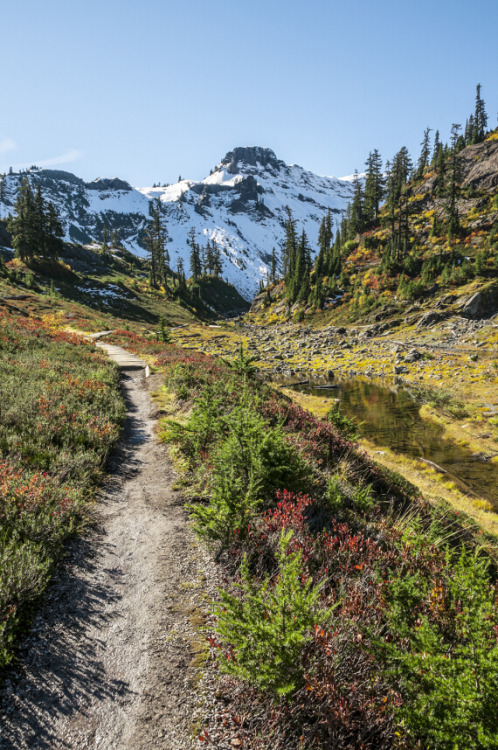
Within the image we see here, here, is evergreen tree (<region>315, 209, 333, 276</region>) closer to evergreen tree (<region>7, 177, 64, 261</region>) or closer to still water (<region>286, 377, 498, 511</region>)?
still water (<region>286, 377, 498, 511</region>)

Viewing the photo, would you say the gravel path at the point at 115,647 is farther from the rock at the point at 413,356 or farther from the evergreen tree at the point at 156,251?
the evergreen tree at the point at 156,251

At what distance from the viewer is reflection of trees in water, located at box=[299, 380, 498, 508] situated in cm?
1470

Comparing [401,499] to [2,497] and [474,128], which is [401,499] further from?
[474,128]

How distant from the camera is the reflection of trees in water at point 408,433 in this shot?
1470cm

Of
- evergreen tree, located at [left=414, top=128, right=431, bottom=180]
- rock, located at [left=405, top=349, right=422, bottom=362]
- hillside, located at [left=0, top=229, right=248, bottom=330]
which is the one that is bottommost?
rock, located at [left=405, top=349, right=422, bottom=362]

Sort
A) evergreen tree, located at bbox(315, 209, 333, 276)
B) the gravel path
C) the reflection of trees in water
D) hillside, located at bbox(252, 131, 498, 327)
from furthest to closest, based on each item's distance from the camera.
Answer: evergreen tree, located at bbox(315, 209, 333, 276), hillside, located at bbox(252, 131, 498, 327), the reflection of trees in water, the gravel path

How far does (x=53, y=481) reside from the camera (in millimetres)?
6258

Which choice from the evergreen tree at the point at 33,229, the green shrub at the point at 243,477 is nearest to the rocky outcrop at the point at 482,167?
the green shrub at the point at 243,477

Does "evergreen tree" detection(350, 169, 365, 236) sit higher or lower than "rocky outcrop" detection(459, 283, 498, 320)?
higher

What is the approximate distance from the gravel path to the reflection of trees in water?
1342cm

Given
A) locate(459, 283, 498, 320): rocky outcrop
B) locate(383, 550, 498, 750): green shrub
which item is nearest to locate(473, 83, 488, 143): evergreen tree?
locate(459, 283, 498, 320): rocky outcrop

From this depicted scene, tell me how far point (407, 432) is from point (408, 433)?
105 mm

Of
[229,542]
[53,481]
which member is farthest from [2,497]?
[229,542]

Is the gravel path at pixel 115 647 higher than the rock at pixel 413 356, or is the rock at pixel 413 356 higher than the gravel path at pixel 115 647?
the rock at pixel 413 356
